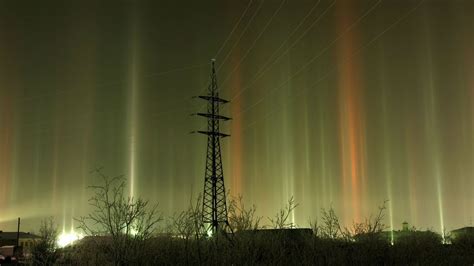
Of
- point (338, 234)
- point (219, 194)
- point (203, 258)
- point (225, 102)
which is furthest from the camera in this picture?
point (225, 102)

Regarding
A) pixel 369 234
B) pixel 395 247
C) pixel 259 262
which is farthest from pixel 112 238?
pixel 395 247

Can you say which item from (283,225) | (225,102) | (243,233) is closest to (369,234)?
(283,225)

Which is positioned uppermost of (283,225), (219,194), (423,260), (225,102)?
(225,102)

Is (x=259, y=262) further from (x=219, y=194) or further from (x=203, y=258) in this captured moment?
(x=219, y=194)

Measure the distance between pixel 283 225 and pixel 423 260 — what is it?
572 centimetres

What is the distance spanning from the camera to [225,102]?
37.1 metres

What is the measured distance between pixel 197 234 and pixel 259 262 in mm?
2641

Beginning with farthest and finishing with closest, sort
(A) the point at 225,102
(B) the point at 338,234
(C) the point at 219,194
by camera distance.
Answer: (A) the point at 225,102, (C) the point at 219,194, (B) the point at 338,234

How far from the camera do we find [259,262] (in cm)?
1836

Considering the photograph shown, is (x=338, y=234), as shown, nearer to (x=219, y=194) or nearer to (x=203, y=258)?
(x=203, y=258)

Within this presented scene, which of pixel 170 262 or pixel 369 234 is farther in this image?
pixel 369 234

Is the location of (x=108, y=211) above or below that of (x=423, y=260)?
above

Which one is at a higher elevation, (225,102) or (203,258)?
(225,102)

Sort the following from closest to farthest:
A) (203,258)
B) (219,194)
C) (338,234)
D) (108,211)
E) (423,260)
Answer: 1. (108,211)
2. (203,258)
3. (423,260)
4. (338,234)
5. (219,194)
